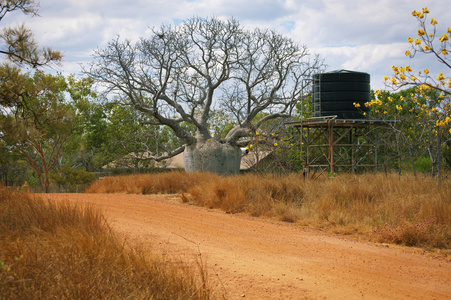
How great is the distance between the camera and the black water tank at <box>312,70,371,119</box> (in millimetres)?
19078

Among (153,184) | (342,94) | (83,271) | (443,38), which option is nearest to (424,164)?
(342,94)

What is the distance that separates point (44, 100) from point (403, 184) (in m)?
9.85

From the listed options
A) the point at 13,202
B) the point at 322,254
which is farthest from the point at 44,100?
the point at 322,254

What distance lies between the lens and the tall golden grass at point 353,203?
9.34 m

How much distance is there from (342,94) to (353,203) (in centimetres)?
857

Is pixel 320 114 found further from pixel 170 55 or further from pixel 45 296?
pixel 45 296

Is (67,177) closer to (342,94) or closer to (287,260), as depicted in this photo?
(342,94)

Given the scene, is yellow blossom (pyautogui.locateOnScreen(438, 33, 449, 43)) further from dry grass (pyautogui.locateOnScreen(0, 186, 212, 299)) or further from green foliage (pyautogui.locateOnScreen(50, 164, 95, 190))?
green foliage (pyautogui.locateOnScreen(50, 164, 95, 190))

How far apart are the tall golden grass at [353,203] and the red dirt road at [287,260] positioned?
2.28 feet

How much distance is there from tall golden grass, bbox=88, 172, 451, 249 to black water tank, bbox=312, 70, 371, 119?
17.0ft

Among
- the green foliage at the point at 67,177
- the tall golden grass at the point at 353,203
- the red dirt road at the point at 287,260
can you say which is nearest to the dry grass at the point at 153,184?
the tall golden grass at the point at 353,203

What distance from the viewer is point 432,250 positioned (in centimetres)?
870

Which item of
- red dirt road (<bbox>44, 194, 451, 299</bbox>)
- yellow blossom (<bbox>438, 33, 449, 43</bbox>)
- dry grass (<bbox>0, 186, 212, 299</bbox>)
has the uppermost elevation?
yellow blossom (<bbox>438, 33, 449, 43</bbox>)

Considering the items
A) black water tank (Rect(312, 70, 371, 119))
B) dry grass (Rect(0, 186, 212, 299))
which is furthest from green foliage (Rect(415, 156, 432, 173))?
dry grass (Rect(0, 186, 212, 299))
